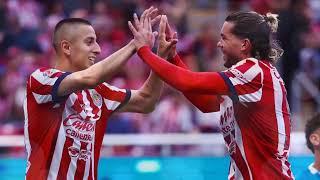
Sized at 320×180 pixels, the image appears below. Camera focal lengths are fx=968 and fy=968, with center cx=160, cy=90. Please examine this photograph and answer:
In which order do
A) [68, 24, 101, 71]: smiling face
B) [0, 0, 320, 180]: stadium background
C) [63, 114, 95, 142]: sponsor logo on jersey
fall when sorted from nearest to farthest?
[63, 114, 95, 142]: sponsor logo on jersey → [68, 24, 101, 71]: smiling face → [0, 0, 320, 180]: stadium background

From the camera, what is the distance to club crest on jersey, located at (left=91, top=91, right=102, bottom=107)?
240 inches

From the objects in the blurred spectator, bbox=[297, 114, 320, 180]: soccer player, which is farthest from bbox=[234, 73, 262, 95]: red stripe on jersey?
the blurred spectator

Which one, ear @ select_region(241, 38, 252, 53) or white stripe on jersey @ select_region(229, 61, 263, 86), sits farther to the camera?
ear @ select_region(241, 38, 252, 53)

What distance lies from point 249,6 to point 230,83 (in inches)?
290

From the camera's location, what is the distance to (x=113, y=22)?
12211mm

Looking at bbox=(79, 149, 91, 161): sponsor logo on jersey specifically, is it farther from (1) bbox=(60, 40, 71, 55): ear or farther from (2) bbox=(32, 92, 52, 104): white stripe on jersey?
(1) bbox=(60, 40, 71, 55): ear

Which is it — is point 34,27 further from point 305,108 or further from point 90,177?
point 90,177

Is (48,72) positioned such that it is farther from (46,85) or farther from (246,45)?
(246,45)

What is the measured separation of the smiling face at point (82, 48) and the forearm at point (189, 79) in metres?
0.56

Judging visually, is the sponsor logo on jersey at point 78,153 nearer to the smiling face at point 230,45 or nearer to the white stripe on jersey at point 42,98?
the white stripe on jersey at point 42,98

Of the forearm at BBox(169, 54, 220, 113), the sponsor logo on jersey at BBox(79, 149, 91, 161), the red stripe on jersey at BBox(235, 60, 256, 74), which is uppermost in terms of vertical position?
the red stripe on jersey at BBox(235, 60, 256, 74)

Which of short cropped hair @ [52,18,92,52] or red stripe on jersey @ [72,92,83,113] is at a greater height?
short cropped hair @ [52,18,92,52]

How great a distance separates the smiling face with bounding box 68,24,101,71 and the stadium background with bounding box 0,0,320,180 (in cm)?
302

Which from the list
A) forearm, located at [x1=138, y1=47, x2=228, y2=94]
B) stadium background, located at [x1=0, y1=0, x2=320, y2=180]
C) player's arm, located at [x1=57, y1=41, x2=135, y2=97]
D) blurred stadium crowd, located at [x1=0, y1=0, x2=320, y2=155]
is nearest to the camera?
forearm, located at [x1=138, y1=47, x2=228, y2=94]
